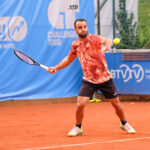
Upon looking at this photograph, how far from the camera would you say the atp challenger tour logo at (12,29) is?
426 inches

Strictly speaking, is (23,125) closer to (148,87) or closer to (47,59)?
(47,59)

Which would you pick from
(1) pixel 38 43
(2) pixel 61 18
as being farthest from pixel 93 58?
(2) pixel 61 18

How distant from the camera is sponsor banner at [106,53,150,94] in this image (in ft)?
37.7

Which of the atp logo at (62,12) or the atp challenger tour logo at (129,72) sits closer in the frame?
the atp logo at (62,12)

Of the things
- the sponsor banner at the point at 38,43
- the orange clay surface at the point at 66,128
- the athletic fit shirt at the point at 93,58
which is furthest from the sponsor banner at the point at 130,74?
the athletic fit shirt at the point at 93,58

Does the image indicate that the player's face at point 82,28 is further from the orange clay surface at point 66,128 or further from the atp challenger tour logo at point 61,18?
the atp challenger tour logo at point 61,18

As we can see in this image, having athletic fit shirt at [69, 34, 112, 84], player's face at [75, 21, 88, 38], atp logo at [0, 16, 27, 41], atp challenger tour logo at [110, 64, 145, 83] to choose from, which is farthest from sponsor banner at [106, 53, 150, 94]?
player's face at [75, 21, 88, 38]

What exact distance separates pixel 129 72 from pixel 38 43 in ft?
7.58

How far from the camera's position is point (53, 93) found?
456 inches

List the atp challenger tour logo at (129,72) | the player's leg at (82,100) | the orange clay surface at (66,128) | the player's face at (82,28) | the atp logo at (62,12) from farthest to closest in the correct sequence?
the atp challenger tour logo at (129,72)
the atp logo at (62,12)
the player's leg at (82,100)
the player's face at (82,28)
the orange clay surface at (66,128)

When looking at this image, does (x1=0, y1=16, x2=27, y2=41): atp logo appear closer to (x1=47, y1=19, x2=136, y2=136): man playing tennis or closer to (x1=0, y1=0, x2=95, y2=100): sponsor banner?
(x1=0, y1=0, x2=95, y2=100): sponsor banner

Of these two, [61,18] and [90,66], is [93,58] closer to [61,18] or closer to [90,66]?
[90,66]

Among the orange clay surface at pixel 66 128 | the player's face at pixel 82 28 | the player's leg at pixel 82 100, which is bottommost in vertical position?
the orange clay surface at pixel 66 128

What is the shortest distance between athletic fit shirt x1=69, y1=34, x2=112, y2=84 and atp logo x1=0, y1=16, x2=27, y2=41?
4348 mm
